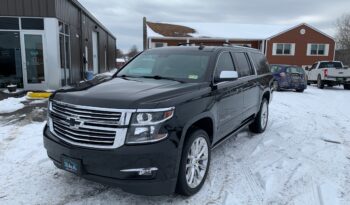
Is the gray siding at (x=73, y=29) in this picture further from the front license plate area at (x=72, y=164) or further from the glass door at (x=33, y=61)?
the front license plate area at (x=72, y=164)

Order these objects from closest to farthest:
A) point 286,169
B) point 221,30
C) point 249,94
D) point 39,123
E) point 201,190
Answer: point 201,190 < point 286,169 < point 249,94 < point 39,123 < point 221,30

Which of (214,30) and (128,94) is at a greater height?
(214,30)

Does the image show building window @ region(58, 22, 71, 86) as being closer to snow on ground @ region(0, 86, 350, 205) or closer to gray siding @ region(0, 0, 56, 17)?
gray siding @ region(0, 0, 56, 17)

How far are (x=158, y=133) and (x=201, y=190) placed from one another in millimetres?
1273

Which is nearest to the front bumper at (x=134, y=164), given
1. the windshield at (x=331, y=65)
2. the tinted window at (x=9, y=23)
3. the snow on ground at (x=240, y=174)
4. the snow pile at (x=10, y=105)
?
the snow on ground at (x=240, y=174)

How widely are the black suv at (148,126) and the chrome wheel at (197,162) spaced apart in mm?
12

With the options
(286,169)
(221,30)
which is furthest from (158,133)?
(221,30)

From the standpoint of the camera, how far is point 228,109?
15.5ft

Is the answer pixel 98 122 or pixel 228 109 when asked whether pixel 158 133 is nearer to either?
pixel 98 122

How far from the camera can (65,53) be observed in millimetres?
15336

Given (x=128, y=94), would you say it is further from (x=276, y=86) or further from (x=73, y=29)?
(x=73, y=29)

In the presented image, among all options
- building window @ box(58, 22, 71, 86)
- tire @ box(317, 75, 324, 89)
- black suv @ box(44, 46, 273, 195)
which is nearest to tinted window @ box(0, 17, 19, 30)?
building window @ box(58, 22, 71, 86)

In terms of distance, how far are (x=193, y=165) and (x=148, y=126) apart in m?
0.98

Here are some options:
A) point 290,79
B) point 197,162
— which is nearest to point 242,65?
point 197,162
